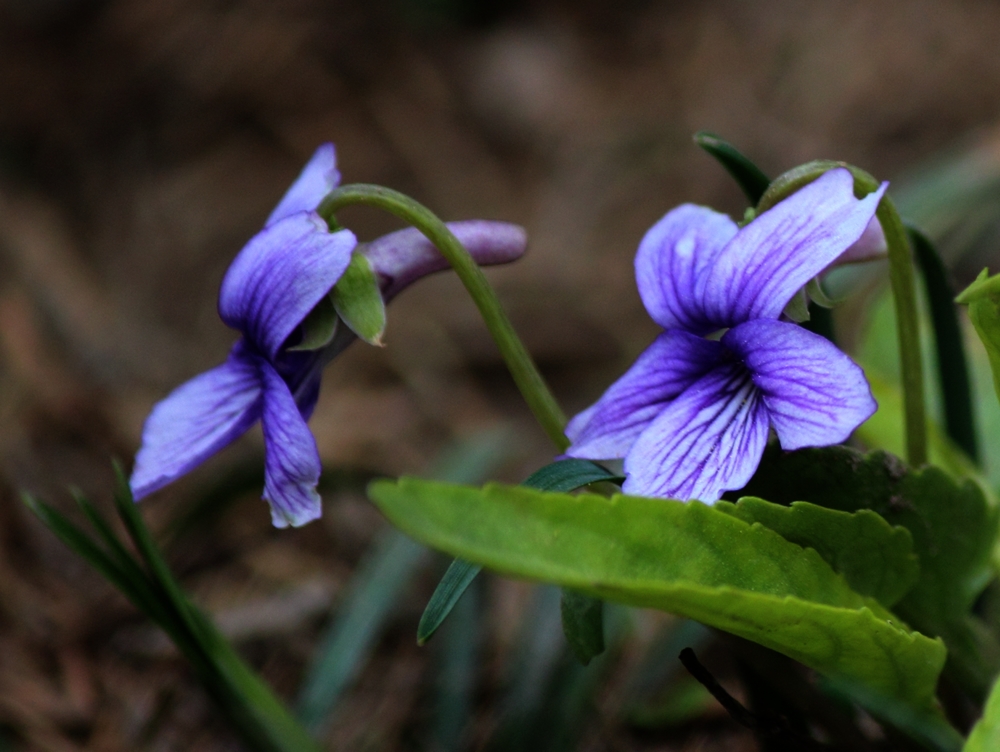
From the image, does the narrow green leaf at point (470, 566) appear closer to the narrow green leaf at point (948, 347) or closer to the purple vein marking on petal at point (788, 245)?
the purple vein marking on petal at point (788, 245)

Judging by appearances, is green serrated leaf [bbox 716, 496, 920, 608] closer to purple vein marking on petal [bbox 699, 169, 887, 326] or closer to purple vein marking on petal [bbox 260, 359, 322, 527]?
purple vein marking on petal [bbox 699, 169, 887, 326]

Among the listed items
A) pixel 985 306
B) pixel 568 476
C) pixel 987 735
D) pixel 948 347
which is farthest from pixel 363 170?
pixel 987 735

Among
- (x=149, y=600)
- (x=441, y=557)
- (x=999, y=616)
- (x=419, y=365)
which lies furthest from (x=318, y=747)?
(x=419, y=365)

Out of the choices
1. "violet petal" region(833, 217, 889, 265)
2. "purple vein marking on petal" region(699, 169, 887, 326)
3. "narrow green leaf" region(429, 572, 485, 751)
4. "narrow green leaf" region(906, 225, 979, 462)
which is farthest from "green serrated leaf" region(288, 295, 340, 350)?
"narrow green leaf" region(429, 572, 485, 751)

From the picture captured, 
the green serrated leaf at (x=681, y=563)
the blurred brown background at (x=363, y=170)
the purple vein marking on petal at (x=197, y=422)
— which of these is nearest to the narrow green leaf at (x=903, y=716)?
the green serrated leaf at (x=681, y=563)

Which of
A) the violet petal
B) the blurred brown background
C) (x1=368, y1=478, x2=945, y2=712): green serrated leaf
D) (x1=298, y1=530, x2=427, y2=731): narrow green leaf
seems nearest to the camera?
(x1=368, y1=478, x2=945, y2=712): green serrated leaf

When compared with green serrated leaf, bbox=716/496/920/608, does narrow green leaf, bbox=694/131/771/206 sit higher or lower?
higher

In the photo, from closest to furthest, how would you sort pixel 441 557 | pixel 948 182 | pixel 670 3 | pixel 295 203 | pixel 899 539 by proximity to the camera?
pixel 899 539, pixel 295 203, pixel 441 557, pixel 948 182, pixel 670 3

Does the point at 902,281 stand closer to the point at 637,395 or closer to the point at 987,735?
the point at 637,395

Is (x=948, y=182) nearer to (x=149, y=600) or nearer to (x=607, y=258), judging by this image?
(x=607, y=258)
